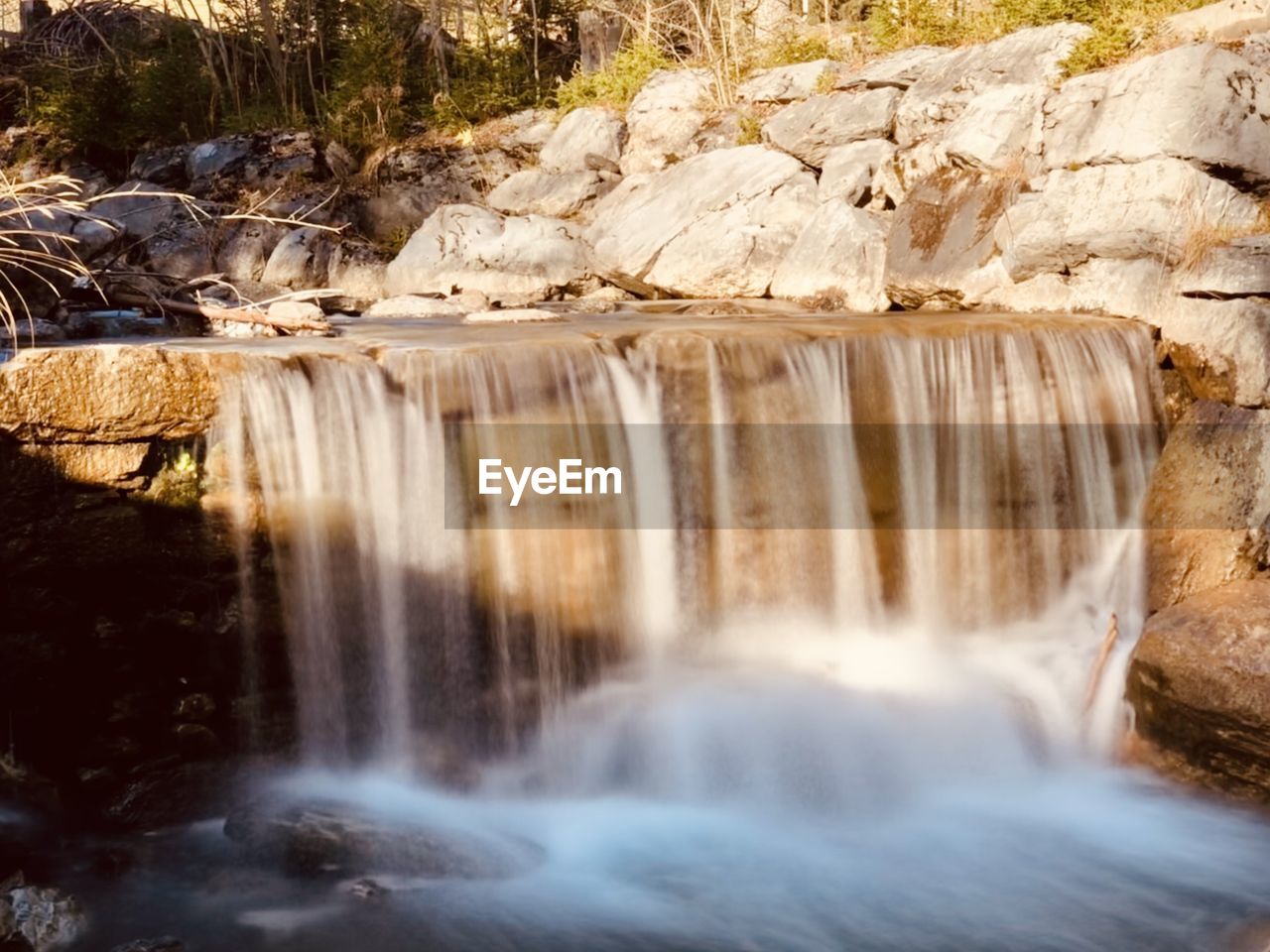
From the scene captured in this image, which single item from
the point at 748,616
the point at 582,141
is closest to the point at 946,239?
the point at 748,616

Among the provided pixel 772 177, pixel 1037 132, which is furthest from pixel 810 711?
pixel 772 177

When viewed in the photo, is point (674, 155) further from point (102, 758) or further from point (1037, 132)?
point (102, 758)

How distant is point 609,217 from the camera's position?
1172 centimetres

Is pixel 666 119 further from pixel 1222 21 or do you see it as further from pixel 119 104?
pixel 119 104

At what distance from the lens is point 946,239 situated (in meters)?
9.20

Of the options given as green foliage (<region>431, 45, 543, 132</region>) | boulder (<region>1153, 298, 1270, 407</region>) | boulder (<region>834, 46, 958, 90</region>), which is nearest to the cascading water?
boulder (<region>1153, 298, 1270, 407</region>)

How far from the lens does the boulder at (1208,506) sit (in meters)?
6.68

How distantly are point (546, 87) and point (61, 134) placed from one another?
6.14m

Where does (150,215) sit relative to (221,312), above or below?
above

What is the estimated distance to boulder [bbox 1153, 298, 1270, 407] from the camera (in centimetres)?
677

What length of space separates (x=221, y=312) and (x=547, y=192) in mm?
5785

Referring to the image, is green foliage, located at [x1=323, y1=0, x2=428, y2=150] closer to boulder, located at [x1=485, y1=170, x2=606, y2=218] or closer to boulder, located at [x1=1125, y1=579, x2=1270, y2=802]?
boulder, located at [x1=485, y1=170, x2=606, y2=218]

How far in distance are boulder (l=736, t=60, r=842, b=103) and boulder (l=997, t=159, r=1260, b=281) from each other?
375 cm

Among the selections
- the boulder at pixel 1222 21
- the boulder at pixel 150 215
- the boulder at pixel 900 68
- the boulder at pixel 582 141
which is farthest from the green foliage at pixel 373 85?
the boulder at pixel 1222 21
